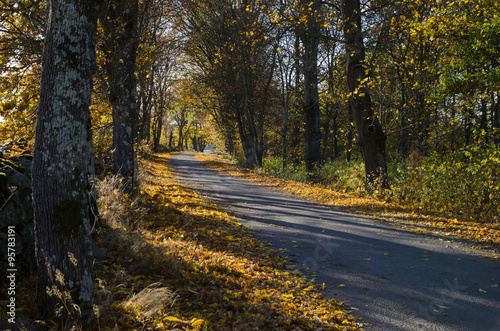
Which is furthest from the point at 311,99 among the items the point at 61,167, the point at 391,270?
the point at 61,167

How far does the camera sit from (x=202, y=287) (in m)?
4.45

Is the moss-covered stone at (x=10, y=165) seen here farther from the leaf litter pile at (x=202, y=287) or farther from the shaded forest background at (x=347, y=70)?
the shaded forest background at (x=347, y=70)

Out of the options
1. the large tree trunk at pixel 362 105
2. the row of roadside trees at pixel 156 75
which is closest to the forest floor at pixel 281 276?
the row of roadside trees at pixel 156 75

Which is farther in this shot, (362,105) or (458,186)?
(362,105)

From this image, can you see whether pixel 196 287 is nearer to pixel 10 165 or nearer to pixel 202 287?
pixel 202 287

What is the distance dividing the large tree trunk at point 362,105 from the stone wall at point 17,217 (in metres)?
10.1

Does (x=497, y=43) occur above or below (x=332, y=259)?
above

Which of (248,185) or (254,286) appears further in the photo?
(248,185)

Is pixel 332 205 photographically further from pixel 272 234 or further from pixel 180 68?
pixel 180 68

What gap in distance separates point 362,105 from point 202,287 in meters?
9.54

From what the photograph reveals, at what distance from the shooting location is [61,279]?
113 inches

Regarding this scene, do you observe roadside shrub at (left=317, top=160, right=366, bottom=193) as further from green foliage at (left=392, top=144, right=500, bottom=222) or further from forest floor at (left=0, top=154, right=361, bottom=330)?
forest floor at (left=0, top=154, right=361, bottom=330)

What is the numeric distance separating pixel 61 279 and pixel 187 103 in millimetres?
31267

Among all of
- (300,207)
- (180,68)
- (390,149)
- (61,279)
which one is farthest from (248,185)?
(180,68)
